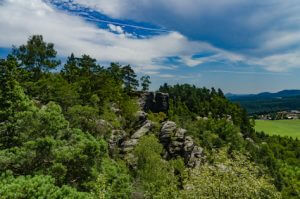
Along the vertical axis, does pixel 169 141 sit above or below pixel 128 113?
below

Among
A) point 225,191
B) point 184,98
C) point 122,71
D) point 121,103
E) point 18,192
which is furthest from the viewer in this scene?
point 184,98

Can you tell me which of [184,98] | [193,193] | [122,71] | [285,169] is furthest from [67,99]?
[285,169]

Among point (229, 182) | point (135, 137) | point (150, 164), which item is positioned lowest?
point (150, 164)

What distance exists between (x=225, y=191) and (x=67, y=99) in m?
38.8

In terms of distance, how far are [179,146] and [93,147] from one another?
5212 centimetres

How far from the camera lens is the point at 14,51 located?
220 ft

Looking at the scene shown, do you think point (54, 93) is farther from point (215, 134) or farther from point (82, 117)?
point (215, 134)

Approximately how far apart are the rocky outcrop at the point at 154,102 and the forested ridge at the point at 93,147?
244 cm

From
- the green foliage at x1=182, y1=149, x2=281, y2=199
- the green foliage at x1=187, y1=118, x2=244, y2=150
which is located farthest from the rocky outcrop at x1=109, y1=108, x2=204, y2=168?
the green foliage at x1=182, y1=149, x2=281, y2=199

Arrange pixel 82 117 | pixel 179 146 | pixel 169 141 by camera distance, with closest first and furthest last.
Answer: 1. pixel 82 117
2. pixel 179 146
3. pixel 169 141

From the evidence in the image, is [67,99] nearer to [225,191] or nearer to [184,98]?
[225,191]

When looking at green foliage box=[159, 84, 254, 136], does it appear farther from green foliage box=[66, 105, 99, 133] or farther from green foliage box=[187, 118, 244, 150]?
green foliage box=[66, 105, 99, 133]

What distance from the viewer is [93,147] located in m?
27.9

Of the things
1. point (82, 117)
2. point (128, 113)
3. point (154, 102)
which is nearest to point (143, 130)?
point (128, 113)
